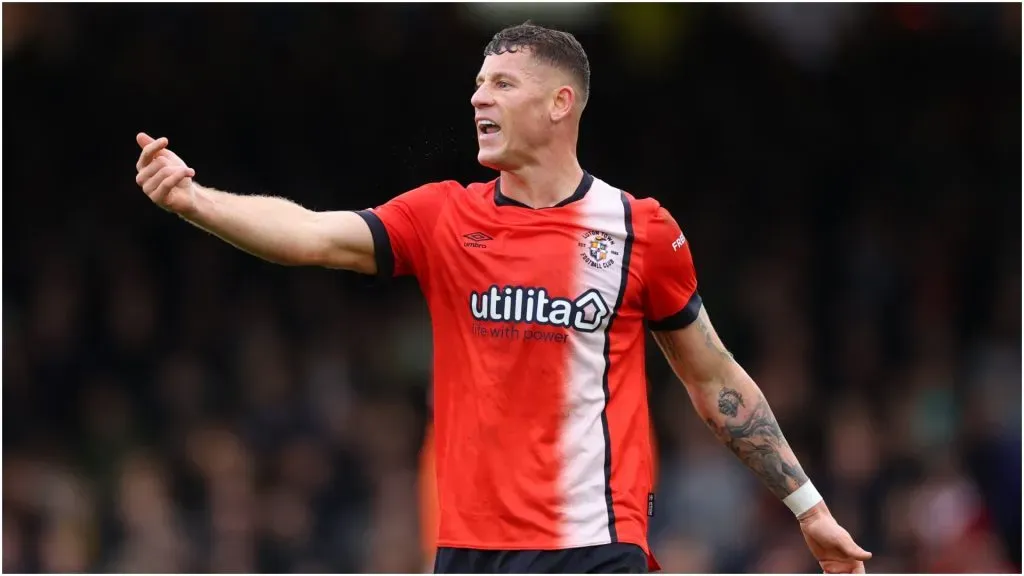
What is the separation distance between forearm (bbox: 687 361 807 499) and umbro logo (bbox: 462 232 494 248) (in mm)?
959

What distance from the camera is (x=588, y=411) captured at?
17.3ft

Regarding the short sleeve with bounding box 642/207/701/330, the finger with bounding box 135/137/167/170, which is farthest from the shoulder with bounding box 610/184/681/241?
the finger with bounding box 135/137/167/170

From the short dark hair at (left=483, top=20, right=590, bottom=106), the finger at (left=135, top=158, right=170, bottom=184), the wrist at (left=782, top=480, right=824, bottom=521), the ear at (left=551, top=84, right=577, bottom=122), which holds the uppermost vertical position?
the short dark hair at (left=483, top=20, right=590, bottom=106)

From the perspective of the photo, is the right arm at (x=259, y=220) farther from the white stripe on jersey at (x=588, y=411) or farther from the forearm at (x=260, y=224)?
the white stripe on jersey at (x=588, y=411)

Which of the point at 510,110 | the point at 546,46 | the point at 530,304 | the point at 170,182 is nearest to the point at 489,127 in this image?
the point at 510,110

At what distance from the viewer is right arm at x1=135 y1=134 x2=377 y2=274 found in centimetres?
495

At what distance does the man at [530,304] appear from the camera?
5.18 meters

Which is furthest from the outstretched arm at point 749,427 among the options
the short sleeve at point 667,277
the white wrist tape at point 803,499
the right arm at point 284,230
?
the right arm at point 284,230

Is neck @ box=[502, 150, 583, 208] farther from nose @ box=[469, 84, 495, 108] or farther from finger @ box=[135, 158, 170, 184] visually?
finger @ box=[135, 158, 170, 184]

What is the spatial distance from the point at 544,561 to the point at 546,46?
1776 millimetres

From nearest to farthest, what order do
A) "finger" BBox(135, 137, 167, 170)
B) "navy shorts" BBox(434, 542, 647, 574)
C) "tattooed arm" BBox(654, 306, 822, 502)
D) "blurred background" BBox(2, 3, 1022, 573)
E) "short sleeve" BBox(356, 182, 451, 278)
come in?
"finger" BBox(135, 137, 167, 170), "navy shorts" BBox(434, 542, 647, 574), "short sleeve" BBox(356, 182, 451, 278), "tattooed arm" BBox(654, 306, 822, 502), "blurred background" BBox(2, 3, 1022, 573)

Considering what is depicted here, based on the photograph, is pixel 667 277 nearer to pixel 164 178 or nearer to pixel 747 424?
pixel 747 424

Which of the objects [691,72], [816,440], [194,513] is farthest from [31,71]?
[816,440]

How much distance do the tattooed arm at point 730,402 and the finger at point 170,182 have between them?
1781 mm
